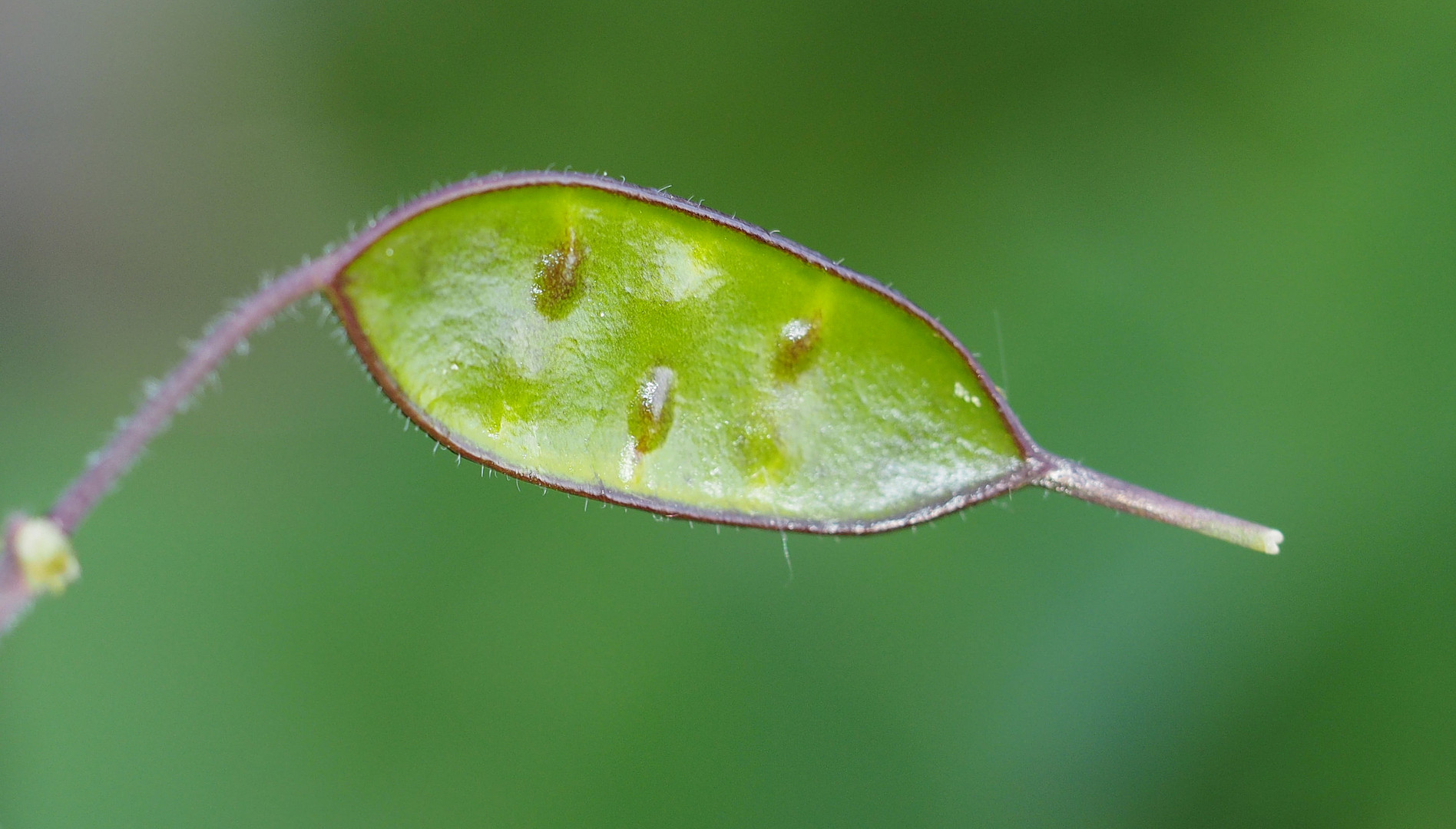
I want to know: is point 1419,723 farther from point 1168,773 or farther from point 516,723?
point 516,723

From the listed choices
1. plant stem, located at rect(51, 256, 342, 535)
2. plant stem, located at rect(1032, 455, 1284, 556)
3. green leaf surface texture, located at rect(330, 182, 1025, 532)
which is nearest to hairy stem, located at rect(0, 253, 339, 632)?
plant stem, located at rect(51, 256, 342, 535)

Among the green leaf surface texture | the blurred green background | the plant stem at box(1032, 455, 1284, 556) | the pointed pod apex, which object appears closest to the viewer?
the pointed pod apex

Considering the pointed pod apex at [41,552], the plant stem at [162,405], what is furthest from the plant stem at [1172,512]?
the pointed pod apex at [41,552]

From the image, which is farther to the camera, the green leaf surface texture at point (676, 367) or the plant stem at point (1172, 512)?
the green leaf surface texture at point (676, 367)

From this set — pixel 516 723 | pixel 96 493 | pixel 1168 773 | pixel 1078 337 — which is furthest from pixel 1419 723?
pixel 96 493

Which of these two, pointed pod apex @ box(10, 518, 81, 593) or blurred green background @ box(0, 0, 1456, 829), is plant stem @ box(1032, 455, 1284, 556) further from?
blurred green background @ box(0, 0, 1456, 829)

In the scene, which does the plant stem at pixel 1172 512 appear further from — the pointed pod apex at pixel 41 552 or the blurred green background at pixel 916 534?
the blurred green background at pixel 916 534

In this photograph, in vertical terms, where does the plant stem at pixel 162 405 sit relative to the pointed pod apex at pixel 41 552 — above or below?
above

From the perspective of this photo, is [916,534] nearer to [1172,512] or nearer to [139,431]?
[1172,512]
